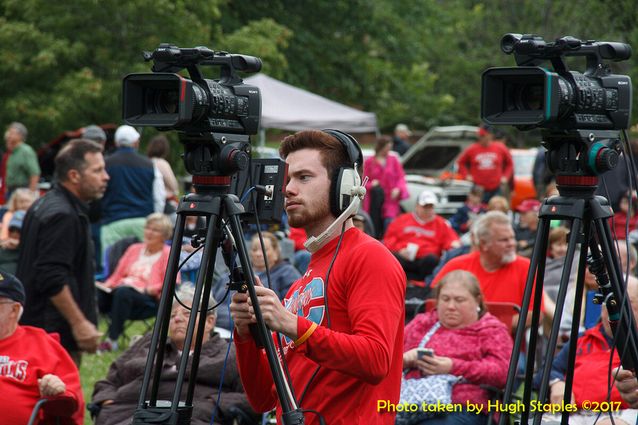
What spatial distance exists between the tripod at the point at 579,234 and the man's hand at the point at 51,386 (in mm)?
2759

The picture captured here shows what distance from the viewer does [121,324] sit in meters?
9.87

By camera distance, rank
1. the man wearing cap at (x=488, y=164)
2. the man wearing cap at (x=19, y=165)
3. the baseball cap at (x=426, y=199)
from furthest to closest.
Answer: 1. the man wearing cap at (x=488, y=164)
2. the man wearing cap at (x=19, y=165)
3. the baseball cap at (x=426, y=199)

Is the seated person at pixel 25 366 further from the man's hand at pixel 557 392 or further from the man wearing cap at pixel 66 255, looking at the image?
the man's hand at pixel 557 392

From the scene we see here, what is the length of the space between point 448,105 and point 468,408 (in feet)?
97.5

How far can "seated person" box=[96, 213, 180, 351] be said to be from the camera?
32.3 ft

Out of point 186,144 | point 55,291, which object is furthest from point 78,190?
point 186,144

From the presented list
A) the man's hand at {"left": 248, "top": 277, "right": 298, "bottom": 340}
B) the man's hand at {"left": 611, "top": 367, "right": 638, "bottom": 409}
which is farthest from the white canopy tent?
the man's hand at {"left": 248, "top": 277, "right": 298, "bottom": 340}

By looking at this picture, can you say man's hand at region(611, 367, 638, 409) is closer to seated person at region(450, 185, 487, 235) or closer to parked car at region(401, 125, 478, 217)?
seated person at region(450, 185, 487, 235)

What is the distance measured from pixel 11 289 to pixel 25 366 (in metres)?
0.42

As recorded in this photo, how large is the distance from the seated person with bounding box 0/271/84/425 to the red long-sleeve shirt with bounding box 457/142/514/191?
11639 mm

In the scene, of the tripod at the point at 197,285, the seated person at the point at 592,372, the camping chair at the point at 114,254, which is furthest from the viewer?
the camping chair at the point at 114,254

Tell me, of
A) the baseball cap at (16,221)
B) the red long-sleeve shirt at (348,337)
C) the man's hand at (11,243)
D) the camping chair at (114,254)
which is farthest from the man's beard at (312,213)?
the camping chair at (114,254)

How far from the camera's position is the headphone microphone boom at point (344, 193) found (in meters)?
3.62

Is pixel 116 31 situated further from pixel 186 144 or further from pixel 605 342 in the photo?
pixel 186 144
